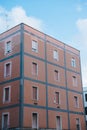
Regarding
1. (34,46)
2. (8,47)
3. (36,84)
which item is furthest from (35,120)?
(8,47)

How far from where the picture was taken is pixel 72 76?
4038 centimetres

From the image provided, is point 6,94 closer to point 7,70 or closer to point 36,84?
point 7,70

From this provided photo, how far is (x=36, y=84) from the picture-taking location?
108 feet

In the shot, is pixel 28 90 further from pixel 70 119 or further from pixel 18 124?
pixel 70 119

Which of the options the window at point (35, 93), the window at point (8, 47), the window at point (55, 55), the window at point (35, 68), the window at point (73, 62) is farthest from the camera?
the window at point (73, 62)

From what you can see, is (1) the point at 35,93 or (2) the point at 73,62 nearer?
(1) the point at 35,93

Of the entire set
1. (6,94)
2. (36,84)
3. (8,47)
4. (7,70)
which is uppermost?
(8,47)

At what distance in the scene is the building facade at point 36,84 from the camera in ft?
101

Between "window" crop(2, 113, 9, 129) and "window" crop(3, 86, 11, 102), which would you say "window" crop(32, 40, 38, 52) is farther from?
"window" crop(2, 113, 9, 129)

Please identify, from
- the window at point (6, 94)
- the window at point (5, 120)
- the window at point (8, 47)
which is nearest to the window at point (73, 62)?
the window at point (8, 47)

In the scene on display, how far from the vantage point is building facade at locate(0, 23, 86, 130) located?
3078cm

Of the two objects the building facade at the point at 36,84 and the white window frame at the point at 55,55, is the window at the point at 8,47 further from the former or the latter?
the white window frame at the point at 55,55

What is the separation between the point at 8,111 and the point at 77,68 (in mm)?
15879

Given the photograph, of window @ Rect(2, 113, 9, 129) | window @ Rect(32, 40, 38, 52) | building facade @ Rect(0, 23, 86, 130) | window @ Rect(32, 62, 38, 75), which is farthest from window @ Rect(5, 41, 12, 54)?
window @ Rect(2, 113, 9, 129)
